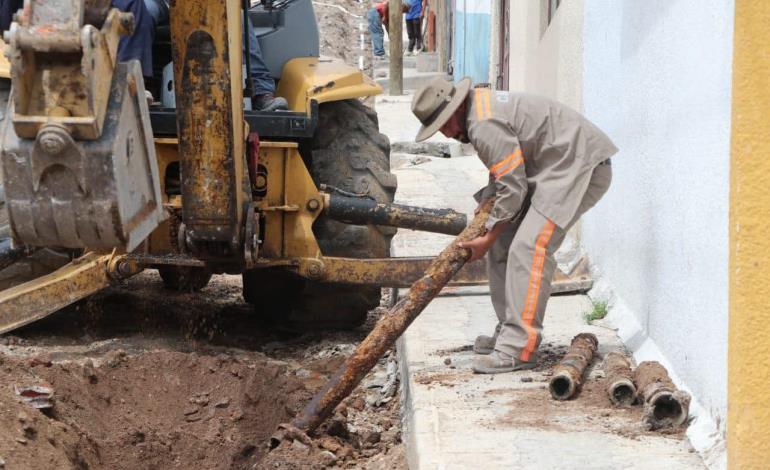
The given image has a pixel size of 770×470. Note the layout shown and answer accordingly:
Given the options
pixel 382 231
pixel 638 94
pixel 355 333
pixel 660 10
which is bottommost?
pixel 355 333

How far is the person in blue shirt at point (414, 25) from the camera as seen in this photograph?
30.5 meters

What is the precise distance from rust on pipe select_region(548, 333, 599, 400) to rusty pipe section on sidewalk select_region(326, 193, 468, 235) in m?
1.26

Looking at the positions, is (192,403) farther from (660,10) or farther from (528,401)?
(660,10)

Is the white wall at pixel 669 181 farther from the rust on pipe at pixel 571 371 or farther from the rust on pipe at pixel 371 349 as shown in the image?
the rust on pipe at pixel 371 349

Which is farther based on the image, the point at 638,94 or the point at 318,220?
the point at 318,220

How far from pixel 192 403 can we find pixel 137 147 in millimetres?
2376

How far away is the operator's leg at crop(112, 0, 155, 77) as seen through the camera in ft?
20.6

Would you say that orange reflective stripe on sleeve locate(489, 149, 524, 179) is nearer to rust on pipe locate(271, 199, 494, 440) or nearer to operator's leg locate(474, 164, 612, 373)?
operator's leg locate(474, 164, 612, 373)

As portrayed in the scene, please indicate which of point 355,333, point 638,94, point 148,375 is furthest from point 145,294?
point 638,94

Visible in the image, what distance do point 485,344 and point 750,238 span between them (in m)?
3.19

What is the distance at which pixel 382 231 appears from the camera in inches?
290

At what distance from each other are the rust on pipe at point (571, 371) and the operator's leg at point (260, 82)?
83.0 inches

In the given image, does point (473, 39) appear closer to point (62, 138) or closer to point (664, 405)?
point (664, 405)

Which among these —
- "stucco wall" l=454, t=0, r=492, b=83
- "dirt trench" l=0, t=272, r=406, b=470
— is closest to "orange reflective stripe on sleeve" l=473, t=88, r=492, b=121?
"dirt trench" l=0, t=272, r=406, b=470
